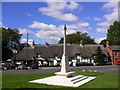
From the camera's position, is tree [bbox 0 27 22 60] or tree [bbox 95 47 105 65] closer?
tree [bbox 95 47 105 65]

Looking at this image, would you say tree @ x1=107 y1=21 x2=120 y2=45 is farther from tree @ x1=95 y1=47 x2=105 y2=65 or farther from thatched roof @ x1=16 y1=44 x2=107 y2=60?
tree @ x1=95 y1=47 x2=105 y2=65

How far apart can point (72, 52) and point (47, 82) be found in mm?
65672

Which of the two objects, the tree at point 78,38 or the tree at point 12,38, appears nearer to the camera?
the tree at point 12,38

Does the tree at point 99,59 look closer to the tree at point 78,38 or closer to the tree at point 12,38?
the tree at point 78,38

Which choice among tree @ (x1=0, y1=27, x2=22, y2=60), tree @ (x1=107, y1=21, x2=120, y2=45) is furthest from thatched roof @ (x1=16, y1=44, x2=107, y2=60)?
tree @ (x1=0, y1=27, x2=22, y2=60)

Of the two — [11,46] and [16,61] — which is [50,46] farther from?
[11,46]

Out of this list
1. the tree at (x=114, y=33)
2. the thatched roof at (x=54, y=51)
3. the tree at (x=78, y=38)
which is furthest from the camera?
the tree at (x=78, y=38)

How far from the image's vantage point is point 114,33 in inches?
4168

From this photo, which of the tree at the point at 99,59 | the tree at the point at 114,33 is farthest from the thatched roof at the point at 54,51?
the tree at the point at 114,33

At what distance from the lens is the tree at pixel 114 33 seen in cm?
10531

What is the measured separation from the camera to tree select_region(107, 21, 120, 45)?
346ft

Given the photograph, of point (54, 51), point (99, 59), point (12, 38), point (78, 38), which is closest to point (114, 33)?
point (78, 38)

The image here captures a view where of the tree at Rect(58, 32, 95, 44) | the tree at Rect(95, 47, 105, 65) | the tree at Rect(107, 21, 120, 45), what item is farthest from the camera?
the tree at Rect(58, 32, 95, 44)

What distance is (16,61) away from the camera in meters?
83.3
